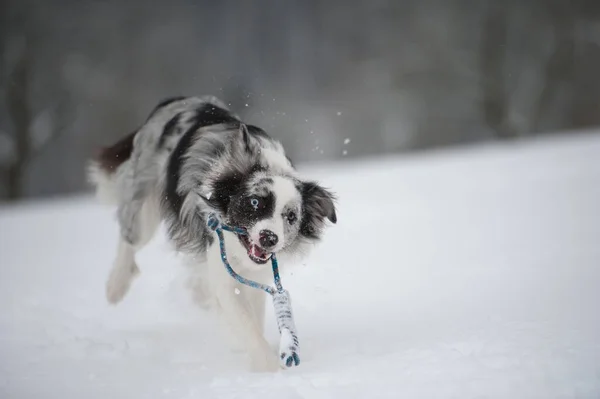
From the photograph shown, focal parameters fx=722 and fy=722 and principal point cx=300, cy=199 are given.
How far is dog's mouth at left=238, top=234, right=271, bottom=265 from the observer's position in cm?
442

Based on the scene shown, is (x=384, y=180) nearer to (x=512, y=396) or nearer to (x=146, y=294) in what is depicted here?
(x=146, y=294)

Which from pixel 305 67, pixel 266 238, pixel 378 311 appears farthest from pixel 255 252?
pixel 305 67

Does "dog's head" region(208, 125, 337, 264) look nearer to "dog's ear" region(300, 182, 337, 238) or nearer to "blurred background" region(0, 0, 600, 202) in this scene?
"dog's ear" region(300, 182, 337, 238)

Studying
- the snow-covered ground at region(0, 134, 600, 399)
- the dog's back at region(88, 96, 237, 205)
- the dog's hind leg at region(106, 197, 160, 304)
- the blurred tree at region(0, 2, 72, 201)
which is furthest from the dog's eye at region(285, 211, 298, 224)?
the blurred tree at region(0, 2, 72, 201)

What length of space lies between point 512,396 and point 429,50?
1844 centimetres

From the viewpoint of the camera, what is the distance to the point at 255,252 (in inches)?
174

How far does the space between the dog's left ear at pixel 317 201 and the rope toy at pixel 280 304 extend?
42 centimetres

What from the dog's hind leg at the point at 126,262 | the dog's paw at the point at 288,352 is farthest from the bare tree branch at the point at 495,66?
the dog's paw at the point at 288,352

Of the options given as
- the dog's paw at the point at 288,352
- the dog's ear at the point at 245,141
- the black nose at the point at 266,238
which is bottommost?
the dog's paw at the point at 288,352

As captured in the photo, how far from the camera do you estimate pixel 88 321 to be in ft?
19.2

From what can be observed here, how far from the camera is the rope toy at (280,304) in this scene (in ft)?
13.6

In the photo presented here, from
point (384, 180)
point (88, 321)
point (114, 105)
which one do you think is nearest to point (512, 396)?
point (88, 321)

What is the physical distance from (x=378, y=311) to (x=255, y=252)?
5.23 feet

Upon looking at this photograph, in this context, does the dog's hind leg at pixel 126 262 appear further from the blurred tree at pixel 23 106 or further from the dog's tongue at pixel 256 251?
the blurred tree at pixel 23 106
